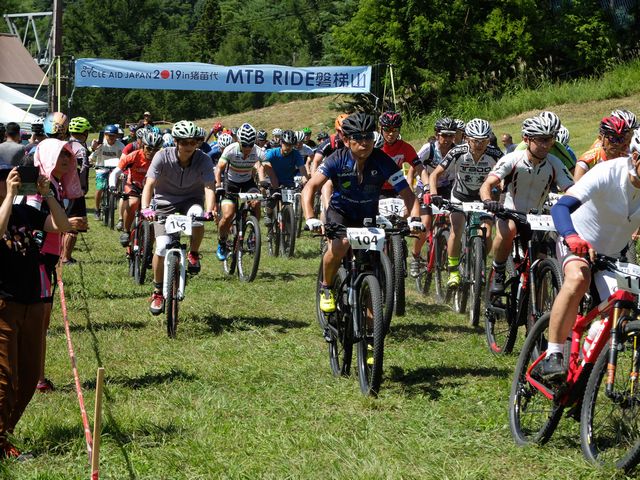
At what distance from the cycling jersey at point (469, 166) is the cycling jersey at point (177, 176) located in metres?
2.66

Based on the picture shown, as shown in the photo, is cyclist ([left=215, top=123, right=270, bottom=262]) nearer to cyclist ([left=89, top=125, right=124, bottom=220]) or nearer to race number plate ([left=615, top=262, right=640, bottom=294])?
cyclist ([left=89, top=125, right=124, bottom=220])

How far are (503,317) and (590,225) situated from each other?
3.22m

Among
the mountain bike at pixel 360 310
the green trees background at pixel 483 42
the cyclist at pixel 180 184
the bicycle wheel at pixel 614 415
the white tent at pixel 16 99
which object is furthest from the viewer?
the green trees background at pixel 483 42

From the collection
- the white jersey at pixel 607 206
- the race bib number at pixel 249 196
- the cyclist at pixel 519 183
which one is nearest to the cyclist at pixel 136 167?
the race bib number at pixel 249 196

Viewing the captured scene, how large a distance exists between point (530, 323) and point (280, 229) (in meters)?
8.65

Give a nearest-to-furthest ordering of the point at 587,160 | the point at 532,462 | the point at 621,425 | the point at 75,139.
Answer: the point at 621,425 < the point at 532,462 < the point at 587,160 < the point at 75,139

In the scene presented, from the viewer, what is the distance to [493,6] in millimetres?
46125

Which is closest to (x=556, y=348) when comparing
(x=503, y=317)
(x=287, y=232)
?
(x=503, y=317)

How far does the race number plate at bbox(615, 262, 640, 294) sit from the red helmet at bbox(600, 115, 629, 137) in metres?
3.01

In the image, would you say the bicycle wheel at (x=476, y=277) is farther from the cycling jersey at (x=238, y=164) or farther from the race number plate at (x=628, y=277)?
the cycling jersey at (x=238, y=164)

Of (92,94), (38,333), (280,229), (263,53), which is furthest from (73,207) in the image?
(263,53)

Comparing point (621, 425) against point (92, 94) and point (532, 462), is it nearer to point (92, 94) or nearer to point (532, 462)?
point (532, 462)

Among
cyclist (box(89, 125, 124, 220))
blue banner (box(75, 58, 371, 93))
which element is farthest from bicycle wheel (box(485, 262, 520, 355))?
blue banner (box(75, 58, 371, 93))

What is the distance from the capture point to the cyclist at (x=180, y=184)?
10281 mm
